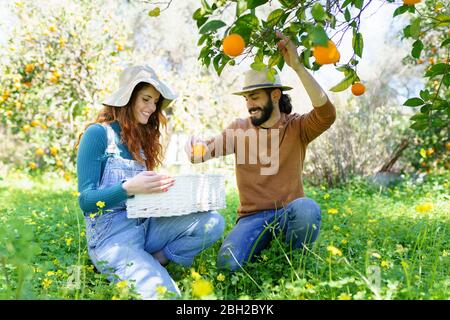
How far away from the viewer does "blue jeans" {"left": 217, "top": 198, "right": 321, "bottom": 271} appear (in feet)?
7.44

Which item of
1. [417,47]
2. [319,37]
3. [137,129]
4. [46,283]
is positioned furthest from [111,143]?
[417,47]

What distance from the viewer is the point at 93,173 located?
213 cm

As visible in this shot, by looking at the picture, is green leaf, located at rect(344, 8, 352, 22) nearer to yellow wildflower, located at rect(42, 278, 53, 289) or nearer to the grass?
the grass

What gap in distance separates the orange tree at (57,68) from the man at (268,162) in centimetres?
371

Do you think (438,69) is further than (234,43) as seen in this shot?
Yes

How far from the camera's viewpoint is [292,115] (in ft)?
8.59

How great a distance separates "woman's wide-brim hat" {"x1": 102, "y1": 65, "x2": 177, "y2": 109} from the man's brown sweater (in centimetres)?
43

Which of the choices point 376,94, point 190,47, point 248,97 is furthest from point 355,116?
point 190,47

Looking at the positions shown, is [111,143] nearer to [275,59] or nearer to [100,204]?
[100,204]

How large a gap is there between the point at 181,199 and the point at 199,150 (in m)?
0.40

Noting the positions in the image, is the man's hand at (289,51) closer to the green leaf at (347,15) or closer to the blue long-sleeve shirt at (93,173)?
the green leaf at (347,15)

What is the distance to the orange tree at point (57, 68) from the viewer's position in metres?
5.93

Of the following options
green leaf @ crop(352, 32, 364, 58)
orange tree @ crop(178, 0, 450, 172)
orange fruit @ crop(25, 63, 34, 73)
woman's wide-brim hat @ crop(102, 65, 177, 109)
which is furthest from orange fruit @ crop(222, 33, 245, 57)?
orange fruit @ crop(25, 63, 34, 73)

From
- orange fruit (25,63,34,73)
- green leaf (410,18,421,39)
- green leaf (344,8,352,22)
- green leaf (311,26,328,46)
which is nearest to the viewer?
green leaf (311,26,328,46)
